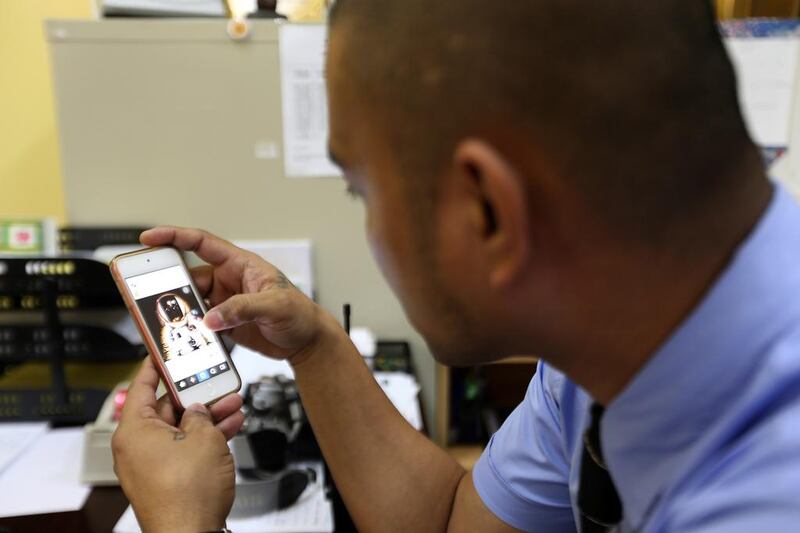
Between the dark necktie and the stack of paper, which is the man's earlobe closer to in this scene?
the dark necktie

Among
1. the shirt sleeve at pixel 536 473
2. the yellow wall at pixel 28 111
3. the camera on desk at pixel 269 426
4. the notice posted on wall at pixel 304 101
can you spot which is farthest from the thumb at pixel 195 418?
the yellow wall at pixel 28 111

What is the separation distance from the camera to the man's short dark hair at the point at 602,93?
0.32 m

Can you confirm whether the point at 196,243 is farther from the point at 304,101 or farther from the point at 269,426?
the point at 304,101

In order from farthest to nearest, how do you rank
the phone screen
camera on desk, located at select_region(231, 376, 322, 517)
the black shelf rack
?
the black shelf rack
camera on desk, located at select_region(231, 376, 322, 517)
the phone screen

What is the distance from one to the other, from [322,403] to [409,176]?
379 mm

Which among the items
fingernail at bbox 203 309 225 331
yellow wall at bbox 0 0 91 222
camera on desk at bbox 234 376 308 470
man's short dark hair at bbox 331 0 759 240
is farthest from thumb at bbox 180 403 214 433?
yellow wall at bbox 0 0 91 222

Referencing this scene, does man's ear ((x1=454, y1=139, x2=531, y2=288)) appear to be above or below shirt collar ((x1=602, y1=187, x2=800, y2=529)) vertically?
above

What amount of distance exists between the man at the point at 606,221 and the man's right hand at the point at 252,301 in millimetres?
244

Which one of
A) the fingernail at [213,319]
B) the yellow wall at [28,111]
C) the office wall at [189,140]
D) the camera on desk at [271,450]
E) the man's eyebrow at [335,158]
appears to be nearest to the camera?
the man's eyebrow at [335,158]

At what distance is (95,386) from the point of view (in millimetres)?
1023

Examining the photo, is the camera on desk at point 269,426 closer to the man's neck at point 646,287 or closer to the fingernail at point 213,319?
the fingernail at point 213,319

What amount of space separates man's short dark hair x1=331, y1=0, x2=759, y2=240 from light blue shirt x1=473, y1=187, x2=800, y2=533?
6 cm

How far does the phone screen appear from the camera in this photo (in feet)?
2.25

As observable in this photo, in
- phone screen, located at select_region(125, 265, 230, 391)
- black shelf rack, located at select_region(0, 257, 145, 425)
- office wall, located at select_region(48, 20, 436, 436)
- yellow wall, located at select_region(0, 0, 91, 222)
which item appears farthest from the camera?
yellow wall, located at select_region(0, 0, 91, 222)
